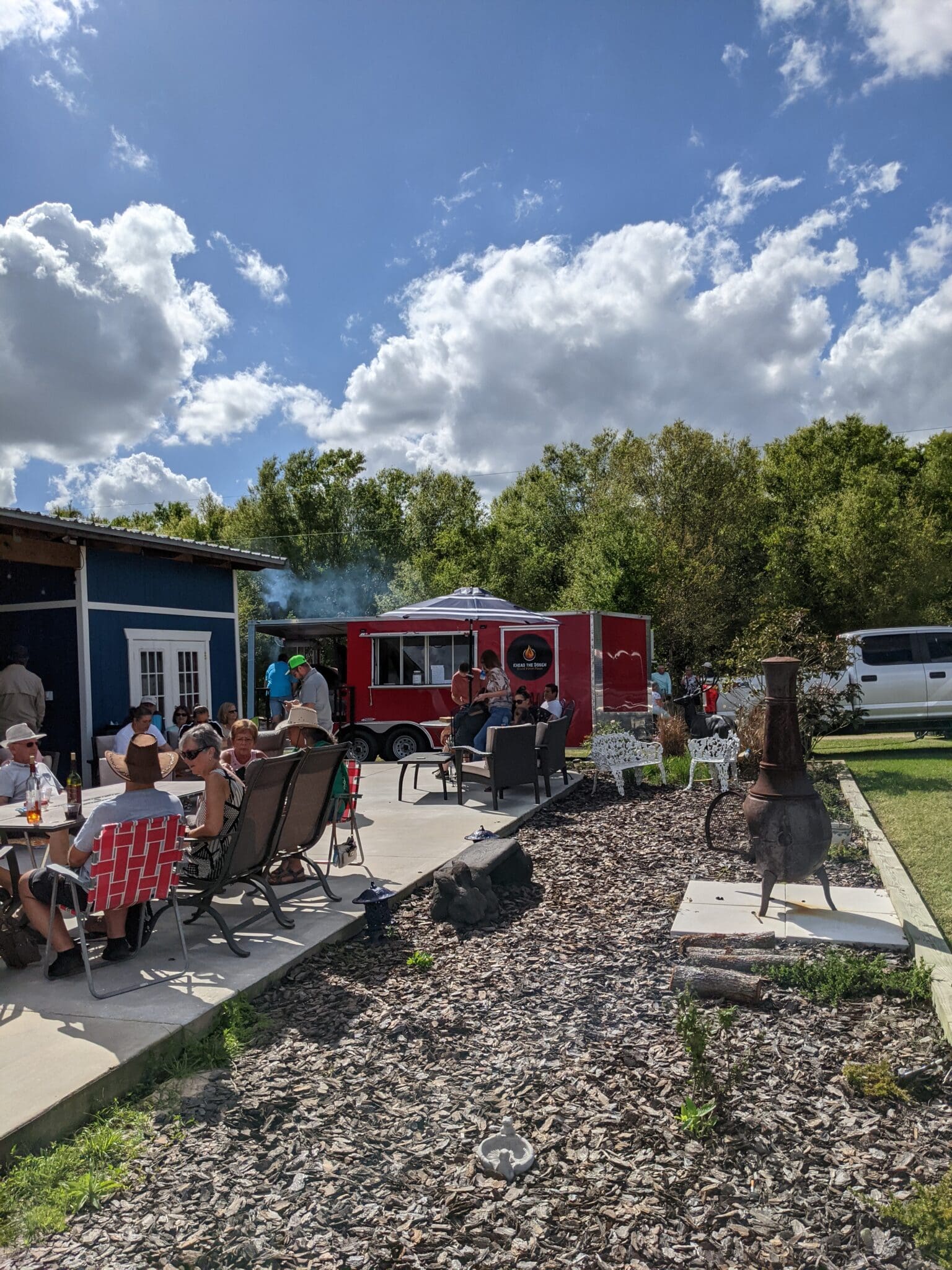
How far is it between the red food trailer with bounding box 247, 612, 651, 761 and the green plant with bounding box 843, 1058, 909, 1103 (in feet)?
39.0

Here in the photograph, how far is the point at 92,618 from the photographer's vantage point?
1020cm

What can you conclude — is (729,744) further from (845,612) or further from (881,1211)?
(845,612)

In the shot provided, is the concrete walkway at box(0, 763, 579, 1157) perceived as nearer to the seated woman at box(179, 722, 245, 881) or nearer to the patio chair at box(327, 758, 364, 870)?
the patio chair at box(327, 758, 364, 870)

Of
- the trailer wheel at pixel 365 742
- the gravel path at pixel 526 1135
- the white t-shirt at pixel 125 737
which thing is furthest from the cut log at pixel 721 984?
the trailer wheel at pixel 365 742

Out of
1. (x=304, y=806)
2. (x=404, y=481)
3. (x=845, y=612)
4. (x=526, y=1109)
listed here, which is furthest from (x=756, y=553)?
(x=526, y=1109)

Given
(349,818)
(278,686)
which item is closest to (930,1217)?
(349,818)

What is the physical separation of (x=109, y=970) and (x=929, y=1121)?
141 inches

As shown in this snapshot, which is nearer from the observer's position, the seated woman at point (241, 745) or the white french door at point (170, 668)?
the seated woman at point (241, 745)

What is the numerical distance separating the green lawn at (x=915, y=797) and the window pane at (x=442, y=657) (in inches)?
239

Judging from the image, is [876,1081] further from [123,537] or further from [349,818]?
[123,537]

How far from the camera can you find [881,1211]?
2492 mm

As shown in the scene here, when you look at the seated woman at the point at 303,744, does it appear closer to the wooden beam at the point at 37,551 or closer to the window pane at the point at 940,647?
the wooden beam at the point at 37,551

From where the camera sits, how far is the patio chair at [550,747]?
378 inches

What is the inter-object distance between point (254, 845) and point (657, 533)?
27421 millimetres
